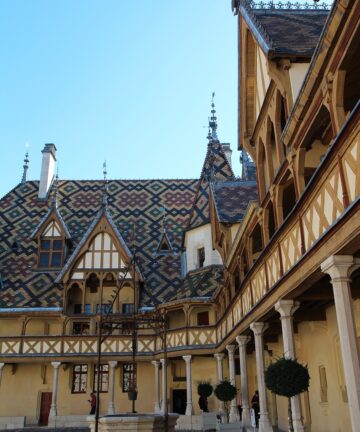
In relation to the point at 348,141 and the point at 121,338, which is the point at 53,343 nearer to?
the point at 121,338

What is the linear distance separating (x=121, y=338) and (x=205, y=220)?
754cm

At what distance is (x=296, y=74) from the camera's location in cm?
912

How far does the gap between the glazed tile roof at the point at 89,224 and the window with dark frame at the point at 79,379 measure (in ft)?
12.0

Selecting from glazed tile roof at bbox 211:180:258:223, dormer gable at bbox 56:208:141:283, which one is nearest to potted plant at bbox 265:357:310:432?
glazed tile roof at bbox 211:180:258:223

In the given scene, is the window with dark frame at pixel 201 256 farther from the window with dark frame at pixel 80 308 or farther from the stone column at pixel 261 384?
the stone column at pixel 261 384

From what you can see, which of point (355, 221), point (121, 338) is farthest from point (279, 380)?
point (121, 338)

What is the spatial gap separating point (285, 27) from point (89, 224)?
22.7 m

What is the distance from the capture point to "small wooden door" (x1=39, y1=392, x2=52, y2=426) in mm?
25562

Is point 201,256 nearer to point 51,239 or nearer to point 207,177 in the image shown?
point 207,177

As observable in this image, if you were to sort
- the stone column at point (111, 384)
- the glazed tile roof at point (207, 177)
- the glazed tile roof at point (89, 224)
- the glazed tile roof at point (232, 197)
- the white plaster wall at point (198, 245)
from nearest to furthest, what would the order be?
the glazed tile roof at point (232, 197) < the stone column at point (111, 384) < the white plaster wall at point (198, 245) < the glazed tile roof at point (89, 224) < the glazed tile roof at point (207, 177)

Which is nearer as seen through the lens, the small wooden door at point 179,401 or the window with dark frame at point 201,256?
the small wooden door at point 179,401

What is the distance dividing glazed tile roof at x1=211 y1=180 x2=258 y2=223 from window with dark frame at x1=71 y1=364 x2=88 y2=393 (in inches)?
534

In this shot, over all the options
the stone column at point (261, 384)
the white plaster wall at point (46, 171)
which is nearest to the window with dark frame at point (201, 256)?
the white plaster wall at point (46, 171)

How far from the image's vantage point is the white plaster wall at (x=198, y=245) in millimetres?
25686
